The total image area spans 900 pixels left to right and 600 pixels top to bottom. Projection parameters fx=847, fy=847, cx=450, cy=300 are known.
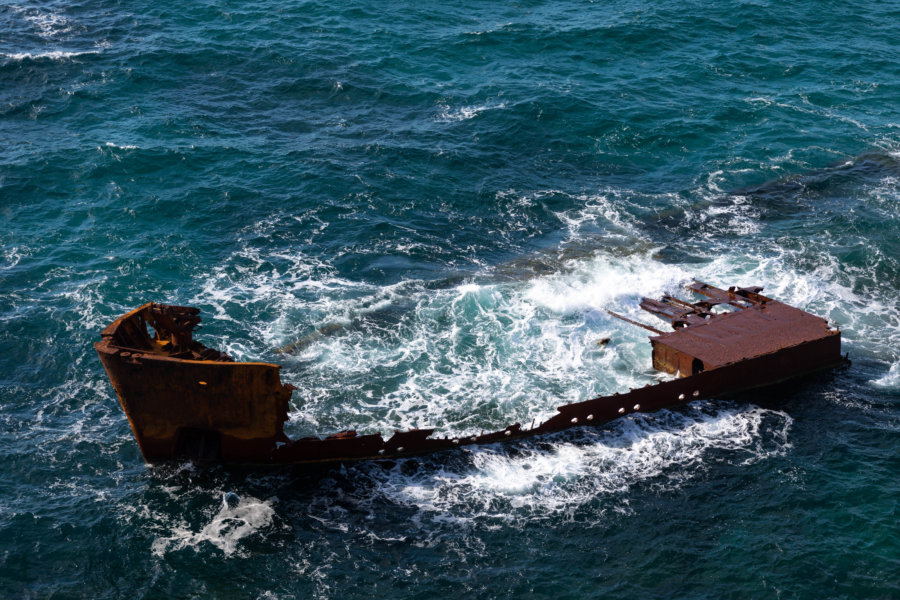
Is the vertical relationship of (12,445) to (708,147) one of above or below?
below

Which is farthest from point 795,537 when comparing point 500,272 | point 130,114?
point 130,114

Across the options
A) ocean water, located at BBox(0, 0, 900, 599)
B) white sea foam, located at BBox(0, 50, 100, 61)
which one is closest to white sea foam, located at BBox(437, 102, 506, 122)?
ocean water, located at BBox(0, 0, 900, 599)

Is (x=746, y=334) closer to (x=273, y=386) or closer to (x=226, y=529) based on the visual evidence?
(x=273, y=386)

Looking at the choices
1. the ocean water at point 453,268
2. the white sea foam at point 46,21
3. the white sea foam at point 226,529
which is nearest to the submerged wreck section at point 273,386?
the ocean water at point 453,268

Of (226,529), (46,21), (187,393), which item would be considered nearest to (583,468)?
(226,529)

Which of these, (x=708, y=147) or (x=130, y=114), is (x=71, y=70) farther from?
(x=708, y=147)

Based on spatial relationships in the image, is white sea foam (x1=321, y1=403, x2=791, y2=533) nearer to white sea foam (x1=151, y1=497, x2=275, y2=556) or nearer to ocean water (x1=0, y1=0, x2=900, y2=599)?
ocean water (x1=0, y1=0, x2=900, y2=599)
